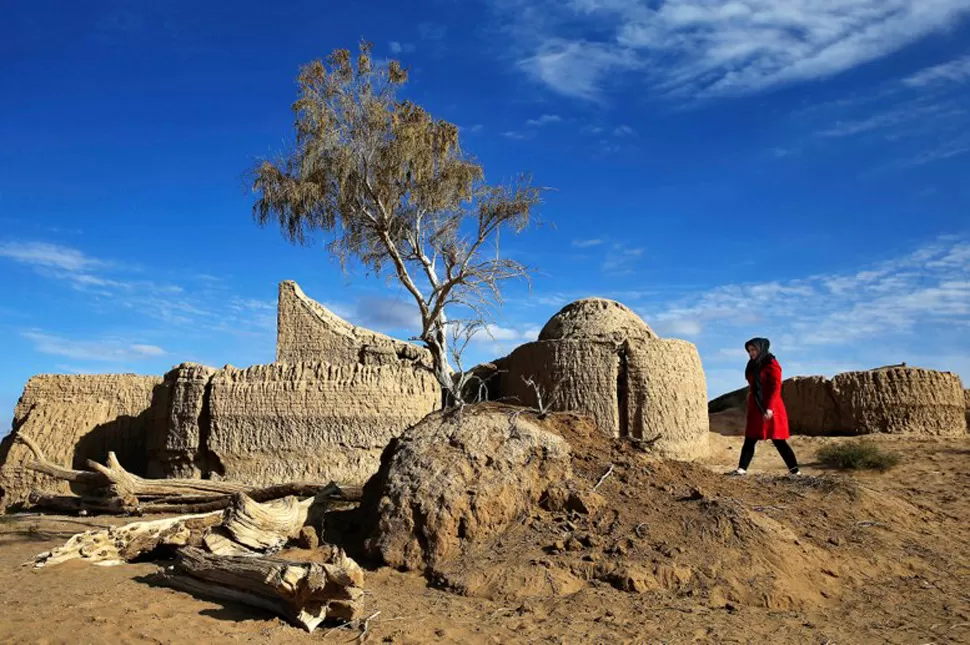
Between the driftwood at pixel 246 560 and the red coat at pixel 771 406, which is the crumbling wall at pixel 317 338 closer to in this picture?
the driftwood at pixel 246 560

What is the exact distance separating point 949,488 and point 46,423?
43.1 ft

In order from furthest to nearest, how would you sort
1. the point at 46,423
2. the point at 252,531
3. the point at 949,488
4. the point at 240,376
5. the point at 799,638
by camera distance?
the point at 46,423 → the point at 240,376 → the point at 949,488 → the point at 252,531 → the point at 799,638

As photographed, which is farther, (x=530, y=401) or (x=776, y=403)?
(x=530, y=401)

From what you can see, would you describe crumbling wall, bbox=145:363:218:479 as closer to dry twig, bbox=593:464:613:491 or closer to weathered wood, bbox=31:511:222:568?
weathered wood, bbox=31:511:222:568

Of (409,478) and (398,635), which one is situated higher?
(409,478)

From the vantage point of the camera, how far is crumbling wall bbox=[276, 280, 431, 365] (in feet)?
43.0

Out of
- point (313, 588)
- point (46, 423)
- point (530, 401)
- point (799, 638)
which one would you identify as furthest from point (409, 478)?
point (46, 423)

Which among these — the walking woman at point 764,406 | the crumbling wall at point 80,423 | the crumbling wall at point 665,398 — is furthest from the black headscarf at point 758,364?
the crumbling wall at point 80,423

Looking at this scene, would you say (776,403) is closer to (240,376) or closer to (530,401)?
(530,401)

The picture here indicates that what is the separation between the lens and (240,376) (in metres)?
11.0

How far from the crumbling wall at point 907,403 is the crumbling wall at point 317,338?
8.08 meters

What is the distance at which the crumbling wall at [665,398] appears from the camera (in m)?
11.7

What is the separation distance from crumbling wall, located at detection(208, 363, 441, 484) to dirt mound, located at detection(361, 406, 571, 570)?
4023 mm

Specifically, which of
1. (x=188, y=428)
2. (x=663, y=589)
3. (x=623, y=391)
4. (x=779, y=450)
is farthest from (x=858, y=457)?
(x=188, y=428)
